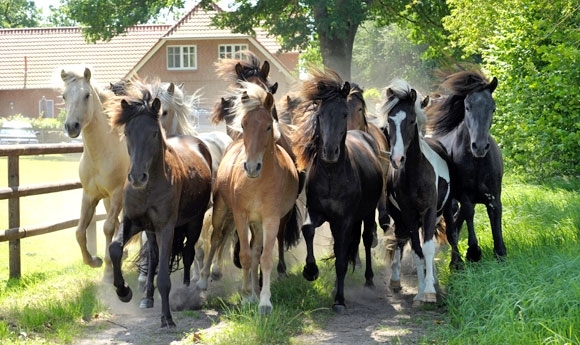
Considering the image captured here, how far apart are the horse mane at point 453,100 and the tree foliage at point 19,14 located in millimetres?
78991

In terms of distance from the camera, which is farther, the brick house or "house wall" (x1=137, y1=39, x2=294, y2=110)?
"house wall" (x1=137, y1=39, x2=294, y2=110)

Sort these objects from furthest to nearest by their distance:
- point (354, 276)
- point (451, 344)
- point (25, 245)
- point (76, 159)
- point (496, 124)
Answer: point (76, 159) < point (496, 124) < point (25, 245) < point (354, 276) < point (451, 344)

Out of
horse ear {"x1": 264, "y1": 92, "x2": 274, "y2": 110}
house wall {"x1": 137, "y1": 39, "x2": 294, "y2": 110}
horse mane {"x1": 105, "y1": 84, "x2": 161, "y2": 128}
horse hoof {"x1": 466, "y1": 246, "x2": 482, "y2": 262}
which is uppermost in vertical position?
house wall {"x1": 137, "y1": 39, "x2": 294, "y2": 110}

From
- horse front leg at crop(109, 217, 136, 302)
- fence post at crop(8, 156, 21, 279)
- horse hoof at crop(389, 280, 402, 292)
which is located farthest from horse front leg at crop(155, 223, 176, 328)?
horse hoof at crop(389, 280, 402, 292)

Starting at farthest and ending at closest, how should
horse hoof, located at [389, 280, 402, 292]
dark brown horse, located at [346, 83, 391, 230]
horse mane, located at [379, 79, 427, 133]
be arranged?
1. dark brown horse, located at [346, 83, 391, 230]
2. horse hoof, located at [389, 280, 402, 292]
3. horse mane, located at [379, 79, 427, 133]

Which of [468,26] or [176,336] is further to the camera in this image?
[468,26]

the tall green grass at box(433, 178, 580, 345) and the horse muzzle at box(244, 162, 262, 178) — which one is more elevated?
the horse muzzle at box(244, 162, 262, 178)

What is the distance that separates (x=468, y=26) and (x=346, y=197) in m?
15.9

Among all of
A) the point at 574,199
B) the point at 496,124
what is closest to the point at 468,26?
the point at 496,124

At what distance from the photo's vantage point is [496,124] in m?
15.3

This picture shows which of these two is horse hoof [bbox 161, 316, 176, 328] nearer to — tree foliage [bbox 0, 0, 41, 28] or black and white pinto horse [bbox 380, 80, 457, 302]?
black and white pinto horse [bbox 380, 80, 457, 302]

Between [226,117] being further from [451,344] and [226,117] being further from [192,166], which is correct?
[451,344]

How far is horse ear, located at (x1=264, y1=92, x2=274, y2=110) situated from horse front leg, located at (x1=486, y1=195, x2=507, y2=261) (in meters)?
2.75

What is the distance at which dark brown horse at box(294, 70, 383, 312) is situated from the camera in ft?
25.8
